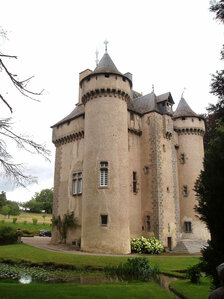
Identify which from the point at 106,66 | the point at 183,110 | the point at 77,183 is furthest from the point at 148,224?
the point at 106,66

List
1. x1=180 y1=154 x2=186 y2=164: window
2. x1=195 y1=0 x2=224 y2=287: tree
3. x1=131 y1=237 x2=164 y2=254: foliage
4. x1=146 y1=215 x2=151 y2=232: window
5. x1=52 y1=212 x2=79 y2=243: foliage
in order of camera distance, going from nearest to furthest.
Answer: x1=195 y1=0 x2=224 y2=287: tree, x1=131 y1=237 x2=164 y2=254: foliage, x1=146 y1=215 x2=151 y2=232: window, x1=52 y1=212 x2=79 y2=243: foliage, x1=180 y1=154 x2=186 y2=164: window

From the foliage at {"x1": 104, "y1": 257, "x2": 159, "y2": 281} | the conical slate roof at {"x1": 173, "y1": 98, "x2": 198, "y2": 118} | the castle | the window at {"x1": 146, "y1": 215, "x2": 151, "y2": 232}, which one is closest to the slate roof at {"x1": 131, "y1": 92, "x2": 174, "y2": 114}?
the castle

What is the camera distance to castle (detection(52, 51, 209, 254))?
21156mm

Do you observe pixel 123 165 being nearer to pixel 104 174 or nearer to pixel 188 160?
pixel 104 174

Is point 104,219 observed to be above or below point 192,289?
above

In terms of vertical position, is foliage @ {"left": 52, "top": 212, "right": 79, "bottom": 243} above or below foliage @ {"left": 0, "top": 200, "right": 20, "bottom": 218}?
below

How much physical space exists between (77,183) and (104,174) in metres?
4.07

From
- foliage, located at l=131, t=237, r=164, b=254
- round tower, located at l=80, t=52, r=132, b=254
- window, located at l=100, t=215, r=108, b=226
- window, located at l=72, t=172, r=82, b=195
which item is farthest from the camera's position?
window, located at l=72, t=172, r=82, b=195

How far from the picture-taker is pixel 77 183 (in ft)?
82.0

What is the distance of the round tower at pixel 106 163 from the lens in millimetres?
20547

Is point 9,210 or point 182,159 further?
point 9,210

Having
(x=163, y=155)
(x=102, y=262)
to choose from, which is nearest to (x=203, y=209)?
(x=102, y=262)

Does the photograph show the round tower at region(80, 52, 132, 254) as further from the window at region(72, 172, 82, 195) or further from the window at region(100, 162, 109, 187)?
the window at region(72, 172, 82, 195)

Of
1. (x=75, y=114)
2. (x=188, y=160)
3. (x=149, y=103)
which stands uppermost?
(x=149, y=103)
